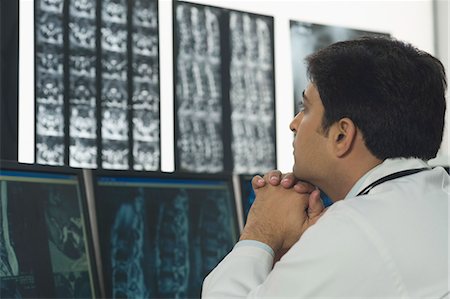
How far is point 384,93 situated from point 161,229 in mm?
1015

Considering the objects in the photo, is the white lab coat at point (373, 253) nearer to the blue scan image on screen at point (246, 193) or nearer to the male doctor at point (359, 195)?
the male doctor at point (359, 195)

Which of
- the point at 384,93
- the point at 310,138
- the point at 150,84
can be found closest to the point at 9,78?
the point at 150,84

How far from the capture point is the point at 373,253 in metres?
1.25

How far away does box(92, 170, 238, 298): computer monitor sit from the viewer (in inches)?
84.9

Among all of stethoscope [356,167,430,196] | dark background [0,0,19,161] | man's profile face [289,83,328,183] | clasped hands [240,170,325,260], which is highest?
dark background [0,0,19,161]

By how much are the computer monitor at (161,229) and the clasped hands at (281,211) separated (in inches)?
24.6

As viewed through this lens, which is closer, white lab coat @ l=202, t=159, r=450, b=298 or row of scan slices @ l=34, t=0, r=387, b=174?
white lab coat @ l=202, t=159, r=450, b=298

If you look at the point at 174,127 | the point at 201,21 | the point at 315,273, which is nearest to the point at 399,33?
the point at 201,21

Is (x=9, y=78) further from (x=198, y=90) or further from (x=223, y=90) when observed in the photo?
(x=223, y=90)

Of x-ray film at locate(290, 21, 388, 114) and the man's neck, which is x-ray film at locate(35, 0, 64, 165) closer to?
x-ray film at locate(290, 21, 388, 114)

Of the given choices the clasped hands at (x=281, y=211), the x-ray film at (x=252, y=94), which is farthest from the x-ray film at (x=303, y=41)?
the clasped hands at (x=281, y=211)

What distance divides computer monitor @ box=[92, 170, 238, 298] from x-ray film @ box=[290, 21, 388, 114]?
1.39 metres

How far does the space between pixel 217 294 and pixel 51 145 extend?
5.68 ft

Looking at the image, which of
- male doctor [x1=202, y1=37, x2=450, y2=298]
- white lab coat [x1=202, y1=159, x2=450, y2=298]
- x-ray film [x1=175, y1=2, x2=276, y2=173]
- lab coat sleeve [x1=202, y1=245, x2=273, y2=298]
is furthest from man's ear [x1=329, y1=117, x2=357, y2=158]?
x-ray film [x1=175, y1=2, x2=276, y2=173]
